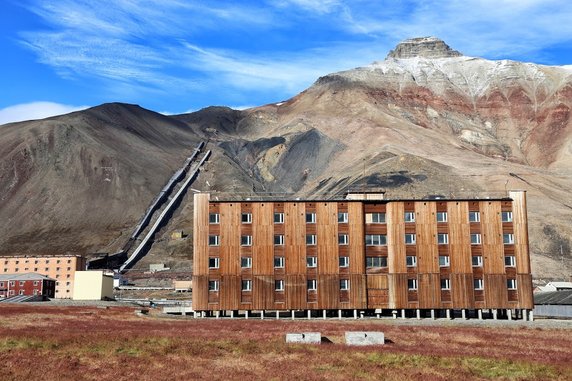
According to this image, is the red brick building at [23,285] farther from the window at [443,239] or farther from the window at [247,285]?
the window at [443,239]

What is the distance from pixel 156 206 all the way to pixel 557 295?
136345 millimetres

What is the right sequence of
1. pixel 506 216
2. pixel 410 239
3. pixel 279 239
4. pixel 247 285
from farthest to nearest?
1. pixel 506 216
2. pixel 279 239
3. pixel 410 239
4. pixel 247 285

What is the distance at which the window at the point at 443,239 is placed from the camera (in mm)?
70250

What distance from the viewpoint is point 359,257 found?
232ft

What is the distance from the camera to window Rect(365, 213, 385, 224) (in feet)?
236

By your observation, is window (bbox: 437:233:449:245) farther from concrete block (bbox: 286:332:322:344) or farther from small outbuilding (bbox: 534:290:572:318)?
concrete block (bbox: 286:332:322:344)

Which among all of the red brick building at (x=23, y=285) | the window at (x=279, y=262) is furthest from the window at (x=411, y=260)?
the red brick building at (x=23, y=285)

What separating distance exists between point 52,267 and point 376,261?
317 feet

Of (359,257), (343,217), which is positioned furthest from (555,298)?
(343,217)

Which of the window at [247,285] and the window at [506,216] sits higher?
the window at [506,216]

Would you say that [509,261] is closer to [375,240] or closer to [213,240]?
[375,240]

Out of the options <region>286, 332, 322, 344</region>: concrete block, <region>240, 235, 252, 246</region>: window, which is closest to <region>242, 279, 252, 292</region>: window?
<region>240, 235, 252, 246</region>: window

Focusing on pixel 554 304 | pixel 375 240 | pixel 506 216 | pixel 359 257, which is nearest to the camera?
pixel 359 257

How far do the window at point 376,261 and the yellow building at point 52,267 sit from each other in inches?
3592
